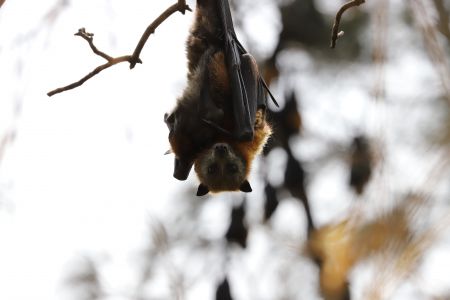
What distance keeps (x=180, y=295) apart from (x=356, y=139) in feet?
16.9

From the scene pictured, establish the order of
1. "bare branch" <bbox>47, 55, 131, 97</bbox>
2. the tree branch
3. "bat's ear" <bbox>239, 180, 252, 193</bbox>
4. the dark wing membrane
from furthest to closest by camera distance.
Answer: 1. "bat's ear" <bbox>239, 180, 252, 193</bbox>
2. the dark wing membrane
3. "bare branch" <bbox>47, 55, 131, 97</bbox>
4. the tree branch

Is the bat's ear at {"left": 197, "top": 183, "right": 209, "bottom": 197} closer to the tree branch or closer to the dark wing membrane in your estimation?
the dark wing membrane

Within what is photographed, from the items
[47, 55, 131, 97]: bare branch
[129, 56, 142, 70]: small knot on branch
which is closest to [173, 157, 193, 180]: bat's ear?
[47, 55, 131, 97]: bare branch

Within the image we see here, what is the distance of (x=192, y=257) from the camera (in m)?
8.74

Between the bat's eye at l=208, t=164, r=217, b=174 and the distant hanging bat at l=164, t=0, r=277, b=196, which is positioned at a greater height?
the distant hanging bat at l=164, t=0, r=277, b=196

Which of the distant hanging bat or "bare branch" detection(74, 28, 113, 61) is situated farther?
the distant hanging bat

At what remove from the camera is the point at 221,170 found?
18.7ft

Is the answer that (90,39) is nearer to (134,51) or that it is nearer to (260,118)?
(134,51)

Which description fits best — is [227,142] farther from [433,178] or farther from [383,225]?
[433,178]

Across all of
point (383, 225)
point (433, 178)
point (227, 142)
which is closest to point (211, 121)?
point (227, 142)

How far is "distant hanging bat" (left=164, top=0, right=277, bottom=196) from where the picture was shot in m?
5.23

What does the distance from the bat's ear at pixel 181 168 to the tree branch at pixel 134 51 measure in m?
1.78

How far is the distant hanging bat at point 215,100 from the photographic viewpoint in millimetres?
5234

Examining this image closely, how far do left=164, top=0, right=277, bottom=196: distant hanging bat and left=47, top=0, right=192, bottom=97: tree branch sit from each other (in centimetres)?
155
